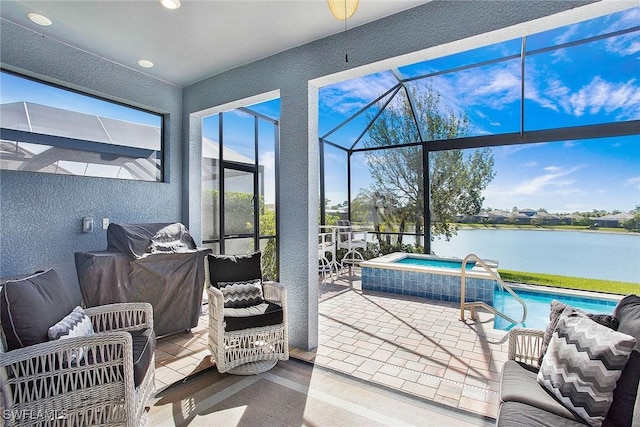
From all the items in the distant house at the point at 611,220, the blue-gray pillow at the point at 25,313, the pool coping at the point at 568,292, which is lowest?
the pool coping at the point at 568,292

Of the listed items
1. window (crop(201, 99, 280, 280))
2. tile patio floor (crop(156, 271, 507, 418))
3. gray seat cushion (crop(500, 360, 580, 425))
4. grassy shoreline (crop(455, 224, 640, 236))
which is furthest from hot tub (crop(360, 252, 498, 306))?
gray seat cushion (crop(500, 360, 580, 425))

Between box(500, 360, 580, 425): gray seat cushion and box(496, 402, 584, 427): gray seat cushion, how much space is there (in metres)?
0.03

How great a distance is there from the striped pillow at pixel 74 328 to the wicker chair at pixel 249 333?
937 millimetres

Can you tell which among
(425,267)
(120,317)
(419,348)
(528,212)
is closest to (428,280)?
(425,267)

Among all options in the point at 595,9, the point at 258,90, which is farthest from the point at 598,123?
the point at 258,90

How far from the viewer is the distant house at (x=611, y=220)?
224 inches

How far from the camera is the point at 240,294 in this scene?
3092 mm

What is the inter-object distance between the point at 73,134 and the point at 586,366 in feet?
15.1

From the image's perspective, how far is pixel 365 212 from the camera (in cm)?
802

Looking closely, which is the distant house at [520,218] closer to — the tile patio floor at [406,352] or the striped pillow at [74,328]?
the tile patio floor at [406,352]

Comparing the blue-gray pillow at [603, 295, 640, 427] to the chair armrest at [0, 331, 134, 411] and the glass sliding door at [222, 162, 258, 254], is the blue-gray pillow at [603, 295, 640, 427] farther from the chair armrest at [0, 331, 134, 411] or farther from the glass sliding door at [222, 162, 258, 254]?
the glass sliding door at [222, 162, 258, 254]

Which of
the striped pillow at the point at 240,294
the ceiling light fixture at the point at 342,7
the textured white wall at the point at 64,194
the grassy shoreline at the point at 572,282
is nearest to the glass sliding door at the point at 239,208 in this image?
the textured white wall at the point at 64,194

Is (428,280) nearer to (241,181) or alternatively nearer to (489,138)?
(489,138)

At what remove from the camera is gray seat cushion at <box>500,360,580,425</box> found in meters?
1.51
